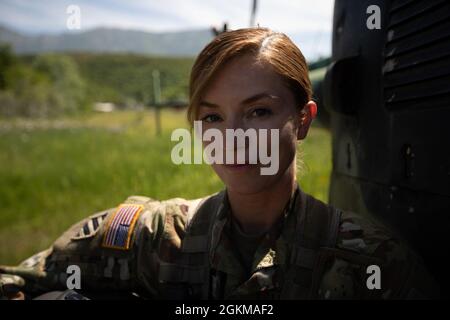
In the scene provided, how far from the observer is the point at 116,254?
1.82m

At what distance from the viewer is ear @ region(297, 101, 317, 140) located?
5.67ft

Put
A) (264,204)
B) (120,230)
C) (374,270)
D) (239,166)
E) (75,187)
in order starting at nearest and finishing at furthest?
1. (374,270)
2. (239,166)
3. (264,204)
4. (120,230)
5. (75,187)

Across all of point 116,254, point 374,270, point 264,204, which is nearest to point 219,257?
point 264,204

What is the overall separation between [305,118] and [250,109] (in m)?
0.28

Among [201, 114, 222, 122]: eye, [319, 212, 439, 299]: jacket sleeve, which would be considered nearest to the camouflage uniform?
[319, 212, 439, 299]: jacket sleeve

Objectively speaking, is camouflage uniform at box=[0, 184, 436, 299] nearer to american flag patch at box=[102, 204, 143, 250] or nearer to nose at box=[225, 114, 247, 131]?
american flag patch at box=[102, 204, 143, 250]

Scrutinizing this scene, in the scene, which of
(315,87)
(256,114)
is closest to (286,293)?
(256,114)

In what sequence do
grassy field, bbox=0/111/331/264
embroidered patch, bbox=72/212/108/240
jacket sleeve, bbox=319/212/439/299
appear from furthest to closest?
grassy field, bbox=0/111/331/264 → embroidered patch, bbox=72/212/108/240 → jacket sleeve, bbox=319/212/439/299

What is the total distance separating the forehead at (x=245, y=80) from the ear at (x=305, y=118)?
0.16 m

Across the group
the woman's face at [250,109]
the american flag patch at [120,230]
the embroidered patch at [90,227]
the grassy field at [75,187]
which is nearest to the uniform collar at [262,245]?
the woman's face at [250,109]

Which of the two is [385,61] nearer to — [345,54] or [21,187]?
[345,54]

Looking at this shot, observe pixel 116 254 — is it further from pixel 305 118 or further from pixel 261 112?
pixel 305 118

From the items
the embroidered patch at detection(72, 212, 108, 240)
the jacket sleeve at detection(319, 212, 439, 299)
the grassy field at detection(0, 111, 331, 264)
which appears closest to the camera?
the jacket sleeve at detection(319, 212, 439, 299)
